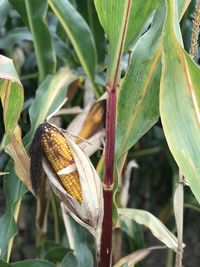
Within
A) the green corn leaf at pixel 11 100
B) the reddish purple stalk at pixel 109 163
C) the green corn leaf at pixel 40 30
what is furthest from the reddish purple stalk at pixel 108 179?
the green corn leaf at pixel 40 30

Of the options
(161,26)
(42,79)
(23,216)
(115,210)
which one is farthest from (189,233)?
(161,26)

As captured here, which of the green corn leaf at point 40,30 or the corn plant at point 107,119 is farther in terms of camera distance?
the green corn leaf at point 40,30

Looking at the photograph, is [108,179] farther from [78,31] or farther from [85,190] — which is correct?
[78,31]

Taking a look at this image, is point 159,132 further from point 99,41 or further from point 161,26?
point 161,26

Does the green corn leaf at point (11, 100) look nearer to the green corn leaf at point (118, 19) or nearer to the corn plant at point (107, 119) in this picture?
the corn plant at point (107, 119)

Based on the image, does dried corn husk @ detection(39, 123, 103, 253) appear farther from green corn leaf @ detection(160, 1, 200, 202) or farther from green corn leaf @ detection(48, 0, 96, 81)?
green corn leaf @ detection(48, 0, 96, 81)

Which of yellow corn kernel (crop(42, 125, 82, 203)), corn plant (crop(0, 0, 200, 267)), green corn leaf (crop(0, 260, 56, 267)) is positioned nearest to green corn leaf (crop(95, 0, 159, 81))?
corn plant (crop(0, 0, 200, 267))

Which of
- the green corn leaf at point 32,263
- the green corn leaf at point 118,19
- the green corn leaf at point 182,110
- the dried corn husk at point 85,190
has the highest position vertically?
the green corn leaf at point 118,19

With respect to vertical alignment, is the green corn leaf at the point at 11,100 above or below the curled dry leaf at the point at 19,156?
above
